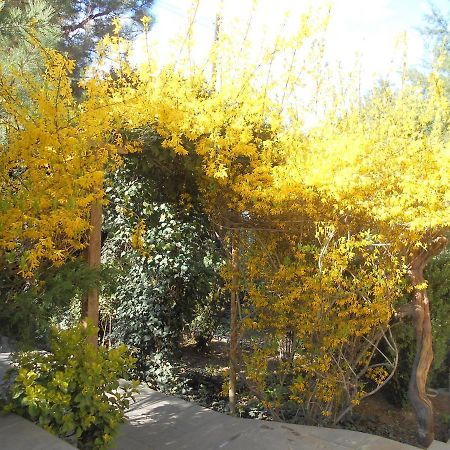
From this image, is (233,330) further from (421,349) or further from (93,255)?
(421,349)

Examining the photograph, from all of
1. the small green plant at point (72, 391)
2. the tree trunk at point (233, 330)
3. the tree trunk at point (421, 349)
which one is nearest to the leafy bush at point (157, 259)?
the tree trunk at point (233, 330)

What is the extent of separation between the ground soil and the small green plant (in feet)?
5.80

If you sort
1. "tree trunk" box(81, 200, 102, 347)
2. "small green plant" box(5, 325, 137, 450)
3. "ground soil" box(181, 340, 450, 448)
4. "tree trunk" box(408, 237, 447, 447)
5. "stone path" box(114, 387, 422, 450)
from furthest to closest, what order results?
"ground soil" box(181, 340, 450, 448), "tree trunk" box(408, 237, 447, 447), "tree trunk" box(81, 200, 102, 347), "stone path" box(114, 387, 422, 450), "small green plant" box(5, 325, 137, 450)

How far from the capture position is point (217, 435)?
3352 mm

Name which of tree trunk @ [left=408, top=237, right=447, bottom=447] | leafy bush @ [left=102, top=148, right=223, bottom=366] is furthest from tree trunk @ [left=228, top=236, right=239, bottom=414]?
tree trunk @ [left=408, top=237, right=447, bottom=447]

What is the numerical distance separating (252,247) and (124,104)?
155 centimetres

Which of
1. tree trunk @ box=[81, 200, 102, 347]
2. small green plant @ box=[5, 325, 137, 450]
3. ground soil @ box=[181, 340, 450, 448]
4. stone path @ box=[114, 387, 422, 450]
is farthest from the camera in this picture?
ground soil @ box=[181, 340, 450, 448]

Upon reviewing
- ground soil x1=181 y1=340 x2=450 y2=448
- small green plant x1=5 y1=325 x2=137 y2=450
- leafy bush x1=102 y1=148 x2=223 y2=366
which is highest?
leafy bush x1=102 y1=148 x2=223 y2=366

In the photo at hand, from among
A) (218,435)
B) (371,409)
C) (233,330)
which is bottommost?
(371,409)

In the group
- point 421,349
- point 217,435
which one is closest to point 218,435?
point 217,435

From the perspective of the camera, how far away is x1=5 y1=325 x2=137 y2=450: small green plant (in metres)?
2.46

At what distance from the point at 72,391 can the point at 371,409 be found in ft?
10.6

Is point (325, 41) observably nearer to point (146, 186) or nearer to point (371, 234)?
point (371, 234)

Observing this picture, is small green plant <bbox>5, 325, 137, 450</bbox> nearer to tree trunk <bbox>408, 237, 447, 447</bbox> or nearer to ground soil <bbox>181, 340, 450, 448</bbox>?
ground soil <bbox>181, 340, 450, 448</bbox>
